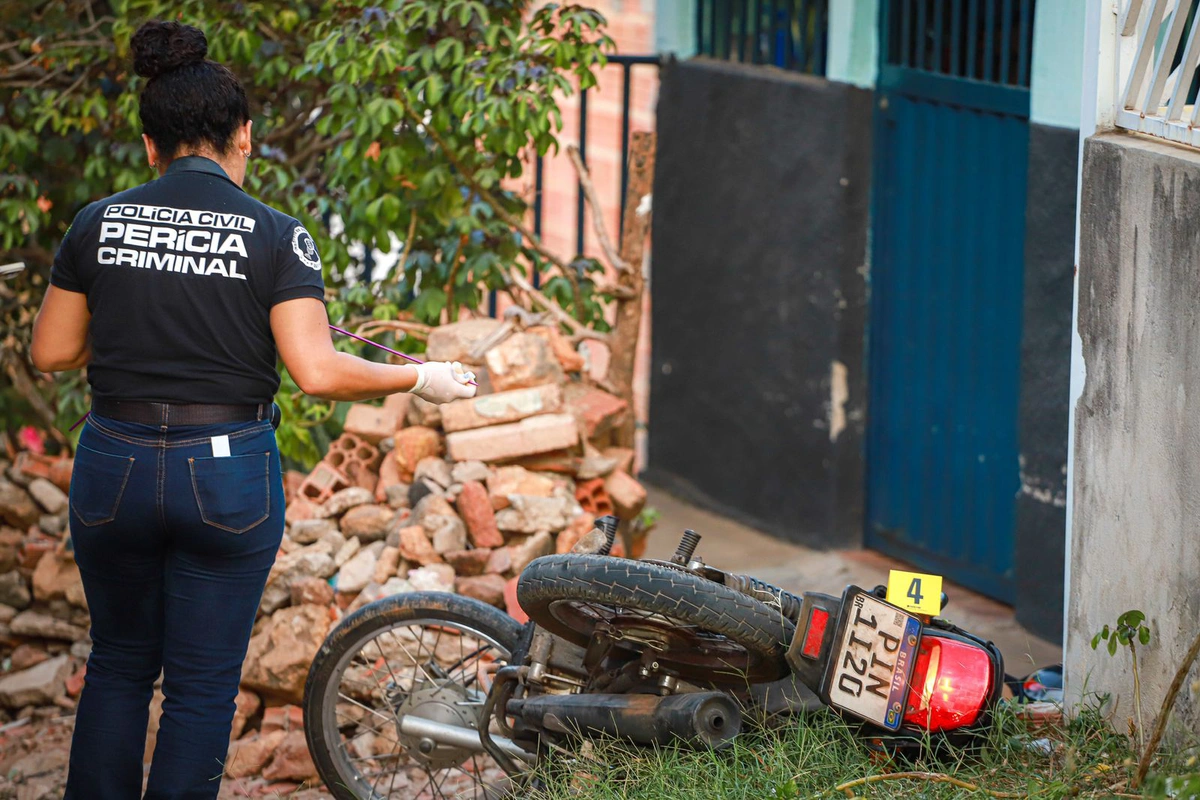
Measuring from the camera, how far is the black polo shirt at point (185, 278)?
302cm

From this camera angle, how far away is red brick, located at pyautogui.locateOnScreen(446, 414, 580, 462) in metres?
4.98

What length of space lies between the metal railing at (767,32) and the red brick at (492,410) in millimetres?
2166

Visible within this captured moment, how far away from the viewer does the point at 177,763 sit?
323 cm

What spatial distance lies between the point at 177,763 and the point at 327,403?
2.42 m

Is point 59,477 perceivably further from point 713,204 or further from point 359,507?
point 713,204

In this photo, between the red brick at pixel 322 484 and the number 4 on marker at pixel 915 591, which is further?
the red brick at pixel 322 484

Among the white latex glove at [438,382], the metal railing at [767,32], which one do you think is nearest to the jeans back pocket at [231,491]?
the white latex glove at [438,382]

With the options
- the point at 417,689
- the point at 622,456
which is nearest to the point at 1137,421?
the point at 417,689

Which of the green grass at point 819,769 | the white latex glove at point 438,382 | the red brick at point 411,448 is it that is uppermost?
the white latex glove at point 438,382

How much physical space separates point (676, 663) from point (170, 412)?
1294 mm

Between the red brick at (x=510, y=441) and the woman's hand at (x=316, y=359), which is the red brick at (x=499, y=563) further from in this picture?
the woman's hand at (x=316, y=359)

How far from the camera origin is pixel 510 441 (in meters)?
4.98

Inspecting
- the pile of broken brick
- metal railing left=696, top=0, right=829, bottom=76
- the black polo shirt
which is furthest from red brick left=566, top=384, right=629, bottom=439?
the black polo shirt

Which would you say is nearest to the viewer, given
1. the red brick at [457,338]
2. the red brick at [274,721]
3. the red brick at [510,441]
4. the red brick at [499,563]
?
the red brick at [274,721]
